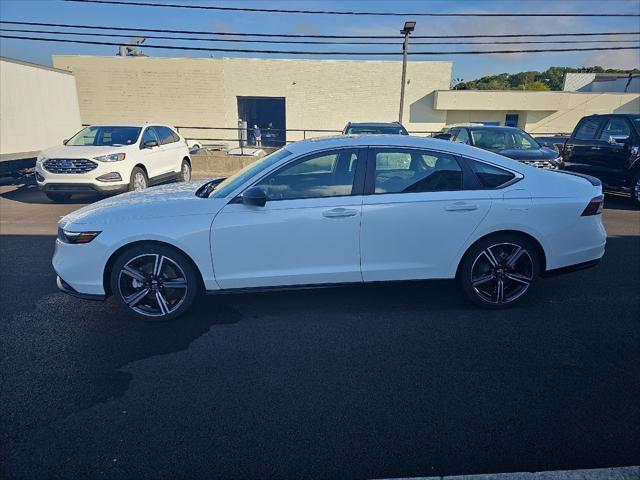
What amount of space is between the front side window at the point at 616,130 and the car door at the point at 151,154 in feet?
34.6

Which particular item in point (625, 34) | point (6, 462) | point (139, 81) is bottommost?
point (6, 462)

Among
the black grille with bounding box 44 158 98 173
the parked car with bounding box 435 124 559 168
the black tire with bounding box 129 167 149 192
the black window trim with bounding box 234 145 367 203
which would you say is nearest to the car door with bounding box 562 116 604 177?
the parked car with bounding box 435 124 559 168

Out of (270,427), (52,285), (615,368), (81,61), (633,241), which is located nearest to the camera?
(270,427)

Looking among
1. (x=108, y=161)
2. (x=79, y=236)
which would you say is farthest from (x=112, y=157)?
(x=79, y=236)

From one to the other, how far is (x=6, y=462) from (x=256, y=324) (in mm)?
1904

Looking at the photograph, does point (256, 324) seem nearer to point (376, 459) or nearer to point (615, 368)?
point (376, 459)

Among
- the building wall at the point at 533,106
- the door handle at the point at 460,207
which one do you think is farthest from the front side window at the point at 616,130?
the building wall at the point at 533,106

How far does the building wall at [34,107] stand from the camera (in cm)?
1044

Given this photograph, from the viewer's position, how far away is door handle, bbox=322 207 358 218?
351 cm

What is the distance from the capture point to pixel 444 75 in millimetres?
32156

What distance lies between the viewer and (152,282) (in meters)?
3.60

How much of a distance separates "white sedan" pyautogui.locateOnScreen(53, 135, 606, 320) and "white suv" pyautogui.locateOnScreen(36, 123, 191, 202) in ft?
18.2

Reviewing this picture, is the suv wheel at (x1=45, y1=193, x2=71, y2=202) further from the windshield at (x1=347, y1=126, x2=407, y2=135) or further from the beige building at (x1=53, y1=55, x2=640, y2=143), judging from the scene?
the beige building at (x1=53, y1=55, x2=640, y2=143)

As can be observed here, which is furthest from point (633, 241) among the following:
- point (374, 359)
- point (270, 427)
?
point (270, 427)
